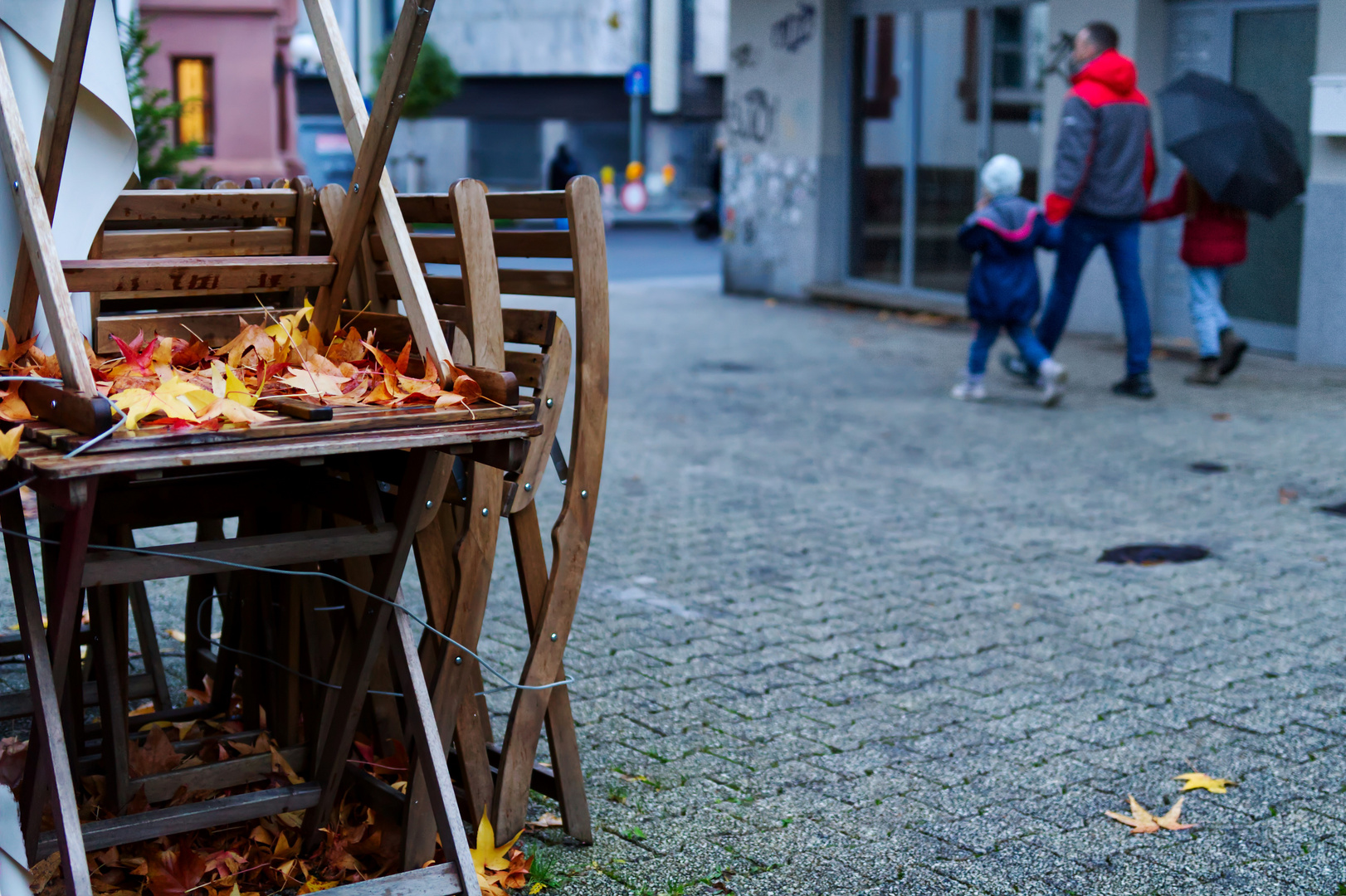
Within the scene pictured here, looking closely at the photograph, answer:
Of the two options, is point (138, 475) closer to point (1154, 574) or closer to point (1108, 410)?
point (1154, 574)

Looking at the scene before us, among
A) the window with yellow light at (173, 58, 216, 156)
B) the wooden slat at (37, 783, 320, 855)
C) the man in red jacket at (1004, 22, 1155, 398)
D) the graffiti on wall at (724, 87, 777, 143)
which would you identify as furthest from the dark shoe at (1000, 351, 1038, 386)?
the window with yellow light at (173, 58, 216, 156)

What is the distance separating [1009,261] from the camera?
8789 mm

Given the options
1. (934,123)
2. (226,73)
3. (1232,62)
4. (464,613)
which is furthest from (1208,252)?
(226,73)

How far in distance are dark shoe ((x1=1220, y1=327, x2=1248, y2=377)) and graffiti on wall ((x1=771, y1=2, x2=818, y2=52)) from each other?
6.44 meters

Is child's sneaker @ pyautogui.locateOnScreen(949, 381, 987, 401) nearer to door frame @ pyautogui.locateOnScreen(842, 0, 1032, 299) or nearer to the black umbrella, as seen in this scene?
the black umbrella

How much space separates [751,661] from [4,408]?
260 centimetres

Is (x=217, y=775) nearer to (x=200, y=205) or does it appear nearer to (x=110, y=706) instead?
(x=110, y=706)

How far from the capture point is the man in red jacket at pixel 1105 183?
9.05 meters

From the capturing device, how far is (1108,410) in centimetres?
887

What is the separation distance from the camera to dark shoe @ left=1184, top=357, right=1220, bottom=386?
966 centimetres

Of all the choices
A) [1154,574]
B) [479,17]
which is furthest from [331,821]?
[479,17]

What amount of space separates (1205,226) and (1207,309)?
53cm

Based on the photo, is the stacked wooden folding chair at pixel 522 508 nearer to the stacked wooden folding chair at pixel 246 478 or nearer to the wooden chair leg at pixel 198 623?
the stacked wooden folding chair at pixel 246 478

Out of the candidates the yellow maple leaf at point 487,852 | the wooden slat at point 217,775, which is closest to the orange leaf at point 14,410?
Answer: the wooden slat at point 217,775
